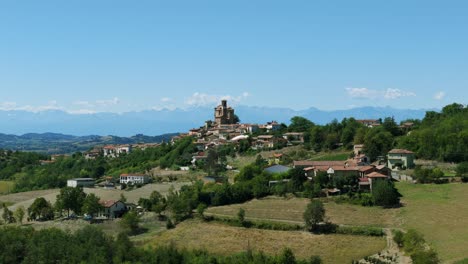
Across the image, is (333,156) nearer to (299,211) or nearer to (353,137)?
(353,137)

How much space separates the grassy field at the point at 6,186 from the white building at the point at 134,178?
19273mm

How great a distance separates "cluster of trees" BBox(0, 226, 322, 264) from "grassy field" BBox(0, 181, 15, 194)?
1777 inches

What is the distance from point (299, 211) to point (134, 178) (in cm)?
2815

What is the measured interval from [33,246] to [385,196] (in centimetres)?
2511

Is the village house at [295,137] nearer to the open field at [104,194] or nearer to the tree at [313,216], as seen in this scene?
the open field at [104,194]

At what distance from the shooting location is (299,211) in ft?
142

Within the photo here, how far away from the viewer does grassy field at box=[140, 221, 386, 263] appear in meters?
34.9

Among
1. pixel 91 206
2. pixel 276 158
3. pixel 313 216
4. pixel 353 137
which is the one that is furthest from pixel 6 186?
pixel 313 216

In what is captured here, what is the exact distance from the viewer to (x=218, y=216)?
4412 cm

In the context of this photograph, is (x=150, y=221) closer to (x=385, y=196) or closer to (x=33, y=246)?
(x=33, y=246)

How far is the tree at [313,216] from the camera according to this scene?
128 ft

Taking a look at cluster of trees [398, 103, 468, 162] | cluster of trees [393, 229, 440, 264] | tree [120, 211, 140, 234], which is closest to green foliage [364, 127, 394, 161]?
cluster of trees [398, 103, 468, 162]

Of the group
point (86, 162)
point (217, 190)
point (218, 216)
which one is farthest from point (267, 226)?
point (86, 162)

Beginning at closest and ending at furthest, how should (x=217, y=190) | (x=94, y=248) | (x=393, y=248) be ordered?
1. (x=94, y=248)
2. (x=393, y=248)
3. (x=217, y=190)
